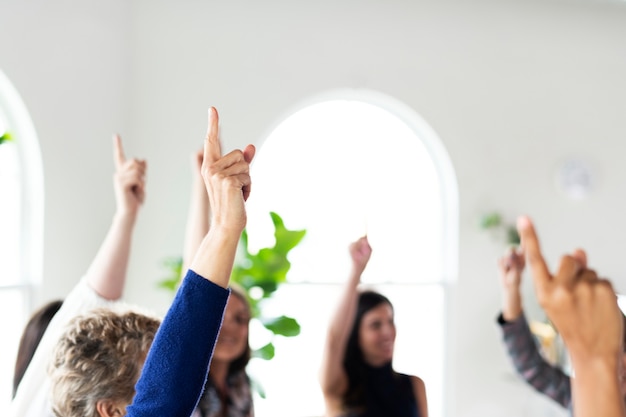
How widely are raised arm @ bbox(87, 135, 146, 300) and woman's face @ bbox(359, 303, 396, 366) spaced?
1.09 meters

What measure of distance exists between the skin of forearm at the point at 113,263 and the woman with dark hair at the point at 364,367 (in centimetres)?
86

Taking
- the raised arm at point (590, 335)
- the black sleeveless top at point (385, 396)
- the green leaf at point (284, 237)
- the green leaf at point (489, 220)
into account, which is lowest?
the black sleeveless top at point (385, 396)

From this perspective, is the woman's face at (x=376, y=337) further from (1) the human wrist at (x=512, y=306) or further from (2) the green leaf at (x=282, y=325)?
(2) the green leaf at (x=282, y=325)

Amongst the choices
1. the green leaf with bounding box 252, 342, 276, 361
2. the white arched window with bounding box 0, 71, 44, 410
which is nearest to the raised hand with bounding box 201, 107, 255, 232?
the white arched window with bounding box 0, 71, 44, 410

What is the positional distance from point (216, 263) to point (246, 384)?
65.6 inches

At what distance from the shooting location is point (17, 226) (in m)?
3.91

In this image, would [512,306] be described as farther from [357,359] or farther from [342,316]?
[357,359]

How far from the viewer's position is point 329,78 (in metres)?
4.88

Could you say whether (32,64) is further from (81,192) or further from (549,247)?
(549,247)

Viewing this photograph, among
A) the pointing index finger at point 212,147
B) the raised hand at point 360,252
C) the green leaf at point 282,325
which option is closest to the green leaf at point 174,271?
the green leaf at point 282,325

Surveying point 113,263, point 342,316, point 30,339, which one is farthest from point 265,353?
point 113,263

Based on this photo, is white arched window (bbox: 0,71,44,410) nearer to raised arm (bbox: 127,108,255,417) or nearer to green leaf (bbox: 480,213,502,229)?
green leaf (bbox: 480,213,502,229)

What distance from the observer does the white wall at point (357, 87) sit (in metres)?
4.01

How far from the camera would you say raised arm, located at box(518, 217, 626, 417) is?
0.84 m
